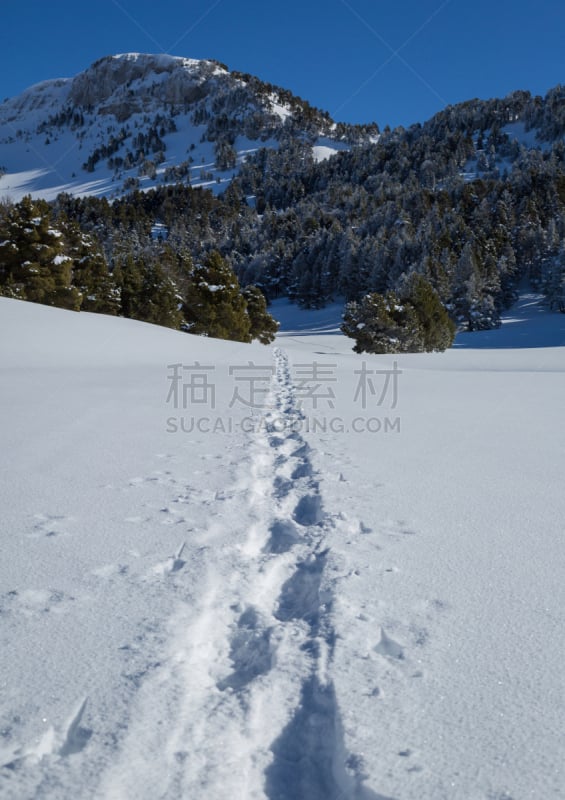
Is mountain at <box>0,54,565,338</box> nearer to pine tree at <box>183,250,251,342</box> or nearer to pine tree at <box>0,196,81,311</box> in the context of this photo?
pine tree at <box>0,196,81,311</box>

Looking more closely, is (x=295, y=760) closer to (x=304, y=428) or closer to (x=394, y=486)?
(x=394, y=486)

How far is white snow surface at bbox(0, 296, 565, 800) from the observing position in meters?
1.48

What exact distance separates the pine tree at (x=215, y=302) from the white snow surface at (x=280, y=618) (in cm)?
2662

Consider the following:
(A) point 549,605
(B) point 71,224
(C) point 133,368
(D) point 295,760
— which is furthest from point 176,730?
(B) point 71,224

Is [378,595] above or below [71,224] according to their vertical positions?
below

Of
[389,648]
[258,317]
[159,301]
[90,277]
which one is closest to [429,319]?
[258,317]

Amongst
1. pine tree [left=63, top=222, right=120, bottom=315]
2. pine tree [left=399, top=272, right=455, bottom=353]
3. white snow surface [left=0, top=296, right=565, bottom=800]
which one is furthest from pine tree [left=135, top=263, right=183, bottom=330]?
white snow surface [left=0, top=296, right=565, bottom=800]

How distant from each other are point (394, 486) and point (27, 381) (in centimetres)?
848

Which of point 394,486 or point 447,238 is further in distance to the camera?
point 447,238

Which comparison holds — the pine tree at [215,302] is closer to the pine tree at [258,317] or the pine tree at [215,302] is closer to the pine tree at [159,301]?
the pine tree at [159,301]

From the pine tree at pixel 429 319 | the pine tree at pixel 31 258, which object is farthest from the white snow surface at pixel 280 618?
the pine tree at pixel 429 319

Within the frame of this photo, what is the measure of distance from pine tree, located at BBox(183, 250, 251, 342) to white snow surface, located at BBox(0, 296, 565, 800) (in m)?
26.6

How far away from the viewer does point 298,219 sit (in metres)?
108

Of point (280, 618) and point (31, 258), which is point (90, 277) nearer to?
point (31, 258)
